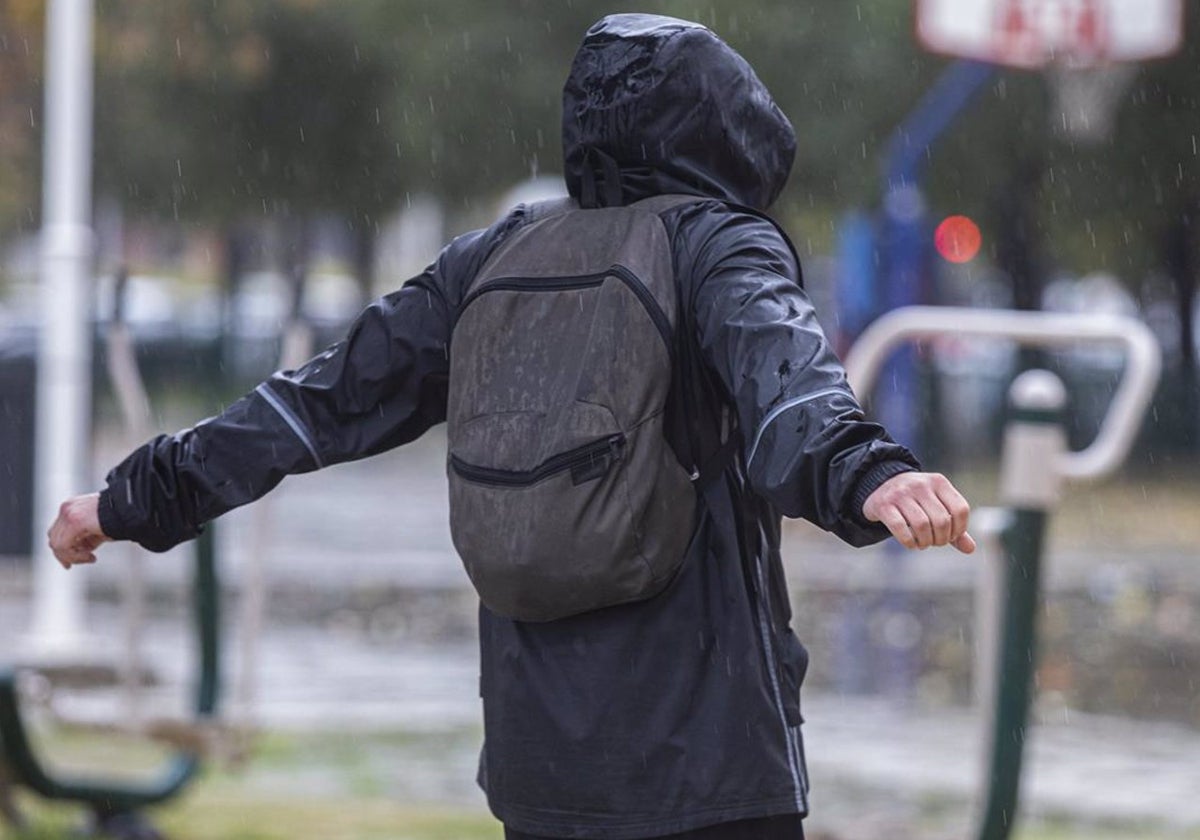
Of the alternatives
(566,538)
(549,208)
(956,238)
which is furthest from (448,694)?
(956,238)

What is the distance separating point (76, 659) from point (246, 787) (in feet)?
2.45

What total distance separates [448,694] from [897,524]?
6.99 m

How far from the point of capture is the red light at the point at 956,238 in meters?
23.1

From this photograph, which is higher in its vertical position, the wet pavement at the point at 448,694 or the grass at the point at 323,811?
the grass at the point at 323,811

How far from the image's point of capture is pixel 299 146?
33031 millimetres

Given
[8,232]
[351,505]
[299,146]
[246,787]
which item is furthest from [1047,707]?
[8,232]

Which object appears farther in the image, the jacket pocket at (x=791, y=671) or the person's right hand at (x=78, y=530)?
the person's right hand at (x=78, y=530)

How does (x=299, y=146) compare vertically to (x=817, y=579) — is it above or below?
above

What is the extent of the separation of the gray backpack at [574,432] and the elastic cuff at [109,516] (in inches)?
22.5

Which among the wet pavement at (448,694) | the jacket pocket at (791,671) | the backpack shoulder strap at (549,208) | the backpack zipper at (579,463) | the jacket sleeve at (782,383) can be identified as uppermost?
the backpack shoulder strap at (549,208)

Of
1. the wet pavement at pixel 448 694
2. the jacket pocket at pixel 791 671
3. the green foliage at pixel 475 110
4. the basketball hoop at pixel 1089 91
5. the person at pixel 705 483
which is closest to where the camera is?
the person at pixel 705 483

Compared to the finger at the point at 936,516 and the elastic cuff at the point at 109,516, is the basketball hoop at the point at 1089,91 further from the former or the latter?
the finger at the point at 936,516

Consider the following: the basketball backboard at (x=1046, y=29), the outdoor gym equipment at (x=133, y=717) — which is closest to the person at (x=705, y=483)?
the outdoor gym equipment at (x=133, y=717)

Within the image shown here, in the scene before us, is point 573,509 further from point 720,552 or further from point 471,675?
point 471,675
